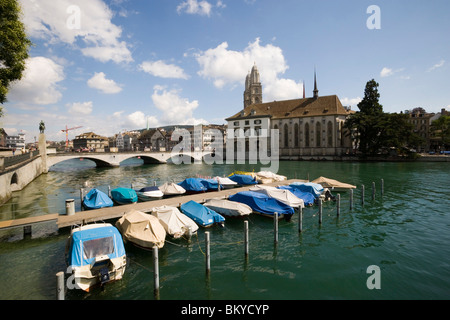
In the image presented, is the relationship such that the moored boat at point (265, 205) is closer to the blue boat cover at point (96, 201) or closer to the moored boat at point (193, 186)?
the moored boat at point (193, 186)

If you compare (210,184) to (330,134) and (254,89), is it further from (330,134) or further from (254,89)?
(254,89)

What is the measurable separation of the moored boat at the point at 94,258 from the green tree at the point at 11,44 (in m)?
14.6

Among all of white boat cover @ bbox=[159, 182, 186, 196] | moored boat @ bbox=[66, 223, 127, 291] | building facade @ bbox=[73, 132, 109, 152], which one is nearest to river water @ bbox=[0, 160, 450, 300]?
moored boat @ bbox=[66, 223, 127, 291]

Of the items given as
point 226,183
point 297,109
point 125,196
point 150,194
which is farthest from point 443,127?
point 125,196

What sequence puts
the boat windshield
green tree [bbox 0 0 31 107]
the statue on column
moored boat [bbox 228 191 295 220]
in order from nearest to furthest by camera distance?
the boat windshield, green tree [bbox 0 0 31 107], moored boat [bbox 228 191 295 220], the statue on column

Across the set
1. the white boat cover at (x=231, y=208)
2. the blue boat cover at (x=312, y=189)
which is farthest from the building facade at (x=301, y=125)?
the white boat cover at (x=231, y=208)

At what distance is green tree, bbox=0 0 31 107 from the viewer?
16.9 m

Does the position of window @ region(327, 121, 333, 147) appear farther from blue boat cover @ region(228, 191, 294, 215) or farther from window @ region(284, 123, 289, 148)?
blue boat cover @ region(228, 191, 294, 215)

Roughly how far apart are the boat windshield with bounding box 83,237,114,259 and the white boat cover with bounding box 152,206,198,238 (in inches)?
168

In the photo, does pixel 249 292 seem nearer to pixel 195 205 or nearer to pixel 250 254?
pixel 250 254

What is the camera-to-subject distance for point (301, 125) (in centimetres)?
9862

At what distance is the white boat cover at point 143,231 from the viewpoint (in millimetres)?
13148

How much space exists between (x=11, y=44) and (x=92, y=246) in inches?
666

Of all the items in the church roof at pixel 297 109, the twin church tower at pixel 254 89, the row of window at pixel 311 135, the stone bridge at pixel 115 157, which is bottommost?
the stone bridge at pixel 115 157
